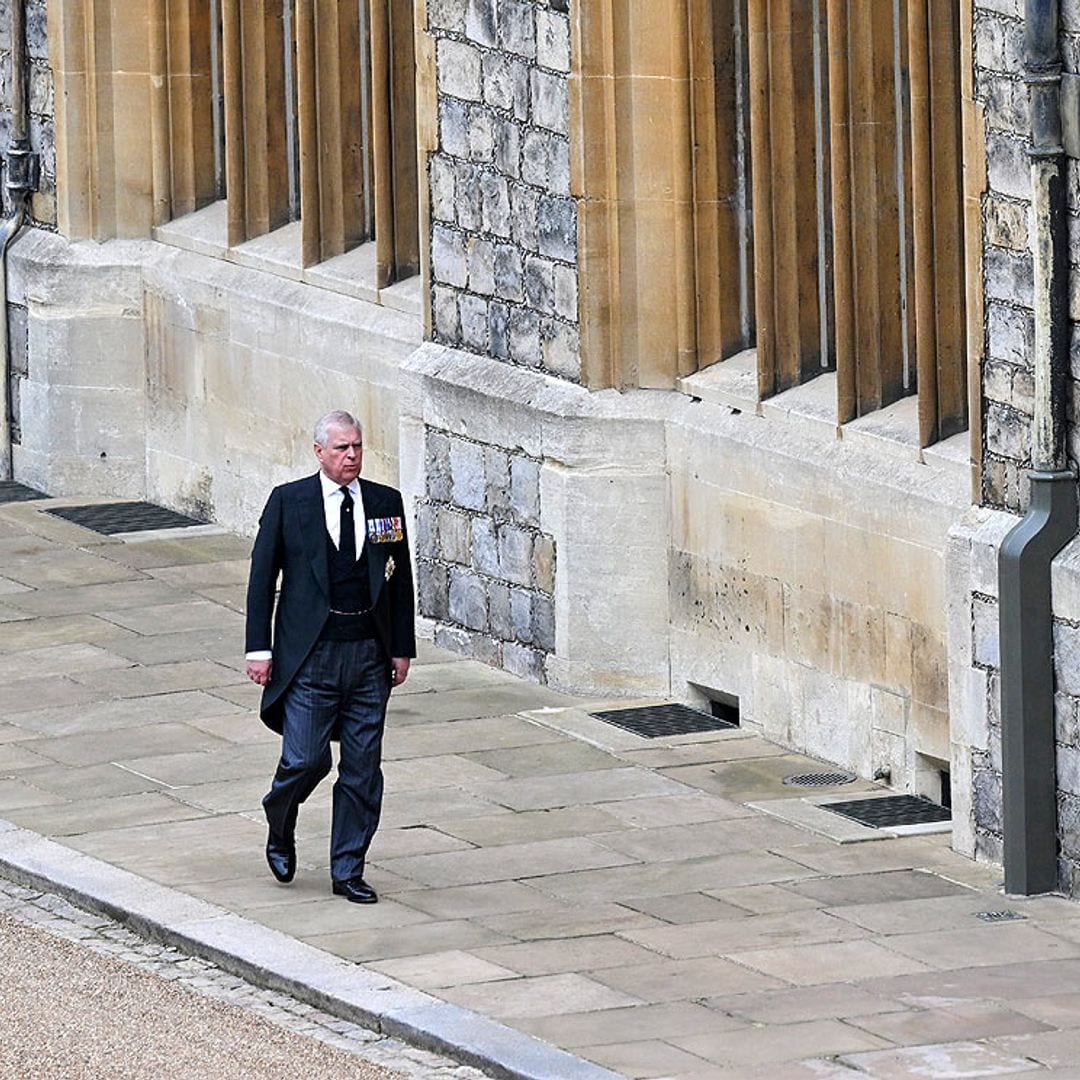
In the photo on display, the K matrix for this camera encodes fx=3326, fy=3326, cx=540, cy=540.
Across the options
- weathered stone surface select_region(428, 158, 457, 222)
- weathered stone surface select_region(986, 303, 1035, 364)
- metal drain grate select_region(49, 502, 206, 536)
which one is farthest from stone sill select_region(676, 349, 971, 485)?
metal drain grate select_region(49, 502, 206, 536)

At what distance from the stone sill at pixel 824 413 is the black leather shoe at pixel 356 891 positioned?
8.81 ft

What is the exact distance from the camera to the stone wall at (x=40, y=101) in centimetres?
1852

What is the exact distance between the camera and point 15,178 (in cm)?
1878

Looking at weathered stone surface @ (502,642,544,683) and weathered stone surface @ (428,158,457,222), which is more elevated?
weathered stone surface @ (428,158,457,222)

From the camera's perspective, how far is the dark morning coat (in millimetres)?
10914

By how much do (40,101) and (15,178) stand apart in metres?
0.46

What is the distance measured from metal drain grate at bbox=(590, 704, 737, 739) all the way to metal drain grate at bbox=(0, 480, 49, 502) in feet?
18.6

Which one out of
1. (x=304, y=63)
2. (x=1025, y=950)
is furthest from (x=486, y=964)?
(x=304, y=63)

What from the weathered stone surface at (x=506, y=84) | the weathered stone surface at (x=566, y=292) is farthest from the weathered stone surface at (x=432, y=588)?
the weathered stone surface at (x=506, y=84)

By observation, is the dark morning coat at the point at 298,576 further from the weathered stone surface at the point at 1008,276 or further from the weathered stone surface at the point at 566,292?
the weathered stone surface at the point at 566,292

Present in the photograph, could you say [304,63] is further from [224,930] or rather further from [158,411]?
[224,930]

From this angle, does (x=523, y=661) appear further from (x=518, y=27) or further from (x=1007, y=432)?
(x=1007, y=432)

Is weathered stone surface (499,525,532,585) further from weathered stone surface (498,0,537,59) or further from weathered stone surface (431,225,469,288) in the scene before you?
weathered stone surface (498,0,537,59)

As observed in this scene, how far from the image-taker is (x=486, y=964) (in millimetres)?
10250
